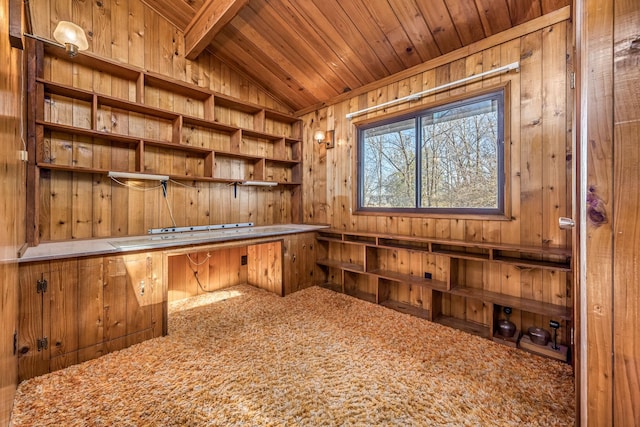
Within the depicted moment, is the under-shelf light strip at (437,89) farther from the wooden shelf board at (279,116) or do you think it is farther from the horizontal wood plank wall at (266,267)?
the horizontal wood plank wall at (266,267)

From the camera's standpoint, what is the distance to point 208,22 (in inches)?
103

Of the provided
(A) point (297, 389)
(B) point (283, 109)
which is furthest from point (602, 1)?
(B) point (283, 109)

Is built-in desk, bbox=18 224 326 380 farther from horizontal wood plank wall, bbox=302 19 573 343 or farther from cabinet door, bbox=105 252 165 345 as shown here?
horizontal wood plank wall, bbox=302 19 573 343

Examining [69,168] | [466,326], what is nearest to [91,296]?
[69,168]

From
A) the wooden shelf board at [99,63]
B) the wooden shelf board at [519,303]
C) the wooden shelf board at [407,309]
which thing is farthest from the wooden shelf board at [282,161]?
the wooden shelf board at [519,303]

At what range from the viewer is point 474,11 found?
7.04ft

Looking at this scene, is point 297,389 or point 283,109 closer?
point 297,389

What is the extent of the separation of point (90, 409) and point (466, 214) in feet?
10.0

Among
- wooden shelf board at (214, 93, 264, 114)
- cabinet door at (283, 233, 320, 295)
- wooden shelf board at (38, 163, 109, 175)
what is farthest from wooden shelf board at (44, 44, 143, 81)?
cabinet door at (283, 233, 320, 295)

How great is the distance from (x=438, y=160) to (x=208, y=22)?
267cm

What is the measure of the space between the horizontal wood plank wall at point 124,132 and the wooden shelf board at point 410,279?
1.98 meters

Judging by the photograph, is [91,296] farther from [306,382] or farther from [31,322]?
[306,382]

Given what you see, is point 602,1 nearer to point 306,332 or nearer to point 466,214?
point 466,214

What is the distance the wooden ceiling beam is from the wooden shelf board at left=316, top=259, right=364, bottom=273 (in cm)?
279
